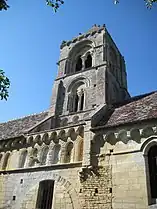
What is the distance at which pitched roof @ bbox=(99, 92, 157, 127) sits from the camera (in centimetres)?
1217

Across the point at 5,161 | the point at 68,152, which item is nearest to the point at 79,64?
the point at 68,152

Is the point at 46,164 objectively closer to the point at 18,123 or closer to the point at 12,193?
the point at 12,193

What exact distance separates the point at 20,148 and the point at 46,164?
9.13 feet

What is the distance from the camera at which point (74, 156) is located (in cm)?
1256

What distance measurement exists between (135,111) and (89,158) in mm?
4627

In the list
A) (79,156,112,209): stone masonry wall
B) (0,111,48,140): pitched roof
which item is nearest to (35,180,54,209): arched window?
(79,156,112,209): stone masonry wall

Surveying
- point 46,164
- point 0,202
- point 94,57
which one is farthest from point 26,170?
point 94,57

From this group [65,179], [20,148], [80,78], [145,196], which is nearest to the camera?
[145,196]

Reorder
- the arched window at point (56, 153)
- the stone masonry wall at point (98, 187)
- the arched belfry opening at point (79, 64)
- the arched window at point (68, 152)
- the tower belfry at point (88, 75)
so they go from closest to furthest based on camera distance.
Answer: the stone masonry wall at point (98, 187), the arched window at point (68, 152), the arched window at point (56, 153), the tower belfry at point (88, 75), the arched belfry opening at point (79, 64)

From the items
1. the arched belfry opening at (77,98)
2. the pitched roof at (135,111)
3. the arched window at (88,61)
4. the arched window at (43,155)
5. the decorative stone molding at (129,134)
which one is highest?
the arched window at (88,61)

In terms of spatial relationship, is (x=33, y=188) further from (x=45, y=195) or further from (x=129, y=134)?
(x=129, y=134)

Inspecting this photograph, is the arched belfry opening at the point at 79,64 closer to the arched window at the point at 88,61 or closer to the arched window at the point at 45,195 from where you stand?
the arched window at the point at 88,61

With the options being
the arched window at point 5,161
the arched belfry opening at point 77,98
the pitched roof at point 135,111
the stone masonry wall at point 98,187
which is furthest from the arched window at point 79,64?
the stone masonry wall at point 98,187

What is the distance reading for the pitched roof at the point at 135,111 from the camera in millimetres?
12172
